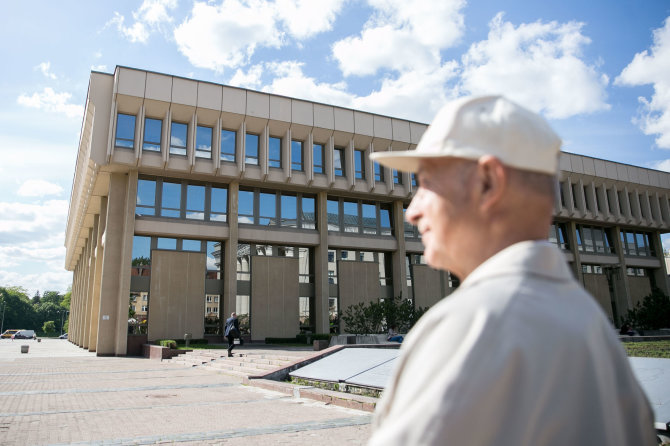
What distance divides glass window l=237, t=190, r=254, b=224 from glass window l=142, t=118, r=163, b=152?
5.50m

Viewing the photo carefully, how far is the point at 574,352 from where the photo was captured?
84cm

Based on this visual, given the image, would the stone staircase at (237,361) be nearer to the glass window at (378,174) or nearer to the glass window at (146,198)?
the glass window at (146,198)

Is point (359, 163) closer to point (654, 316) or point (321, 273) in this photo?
point (321, 273)

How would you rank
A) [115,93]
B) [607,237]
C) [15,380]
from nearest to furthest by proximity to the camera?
[15,380] < [115,93] < [607,237]

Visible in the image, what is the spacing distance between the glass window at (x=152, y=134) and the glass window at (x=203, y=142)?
2.10 m

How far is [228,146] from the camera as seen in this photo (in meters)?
28.6

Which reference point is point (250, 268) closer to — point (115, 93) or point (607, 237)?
point (115, 93)

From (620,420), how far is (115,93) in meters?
28.0

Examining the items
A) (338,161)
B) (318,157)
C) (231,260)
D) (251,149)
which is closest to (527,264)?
(231,260)

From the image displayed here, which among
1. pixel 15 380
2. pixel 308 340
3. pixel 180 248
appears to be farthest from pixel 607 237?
pixel 15 380

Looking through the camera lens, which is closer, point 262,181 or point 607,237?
point 262,181

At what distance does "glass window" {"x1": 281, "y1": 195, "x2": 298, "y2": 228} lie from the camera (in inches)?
1182

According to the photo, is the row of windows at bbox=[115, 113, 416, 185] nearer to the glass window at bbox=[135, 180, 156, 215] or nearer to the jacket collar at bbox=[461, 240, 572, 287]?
the glass window at bbox=[135, 180, 156, 215]

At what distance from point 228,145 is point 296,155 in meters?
4.41
